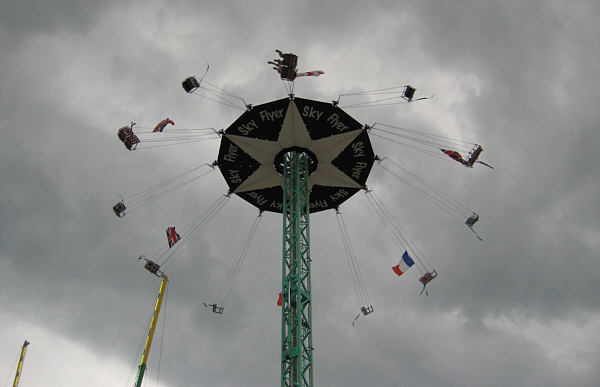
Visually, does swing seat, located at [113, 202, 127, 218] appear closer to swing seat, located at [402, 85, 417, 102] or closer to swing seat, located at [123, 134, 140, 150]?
swing seat, located at [123, 134, 140, 150]

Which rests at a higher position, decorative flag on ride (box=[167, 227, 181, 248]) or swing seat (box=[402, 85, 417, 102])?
swing seat (box=[402, 85, 417, 102])

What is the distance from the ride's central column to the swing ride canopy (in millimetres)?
1133

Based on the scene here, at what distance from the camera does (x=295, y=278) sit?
2659cm

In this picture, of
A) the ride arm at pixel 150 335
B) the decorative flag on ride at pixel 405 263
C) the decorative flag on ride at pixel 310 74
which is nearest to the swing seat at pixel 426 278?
the decorative flag on ride at pixel 405 263

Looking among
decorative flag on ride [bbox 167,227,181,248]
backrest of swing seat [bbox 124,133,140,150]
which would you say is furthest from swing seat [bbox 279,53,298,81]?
decorative flag on ride [bbox 167,227,181,248]

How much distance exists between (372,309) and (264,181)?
1119cm

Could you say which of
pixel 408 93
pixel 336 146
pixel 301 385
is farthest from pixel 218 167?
pixel 301 385

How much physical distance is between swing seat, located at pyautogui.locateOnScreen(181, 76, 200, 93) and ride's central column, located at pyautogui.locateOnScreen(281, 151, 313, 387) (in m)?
7.22

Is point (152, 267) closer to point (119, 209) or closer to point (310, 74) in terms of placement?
point (119, 209)

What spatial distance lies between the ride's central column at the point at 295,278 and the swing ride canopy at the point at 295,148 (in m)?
1.13

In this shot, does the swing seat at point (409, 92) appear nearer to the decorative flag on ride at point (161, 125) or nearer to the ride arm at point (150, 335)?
the decorative flag on ride at point (161, 125)

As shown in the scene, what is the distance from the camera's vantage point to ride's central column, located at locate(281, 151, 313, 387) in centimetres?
2423

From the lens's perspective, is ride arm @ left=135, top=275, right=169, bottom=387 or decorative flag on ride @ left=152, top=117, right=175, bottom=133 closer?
decorative flag on ride @ left=152, top=117, right=175, bottom=133

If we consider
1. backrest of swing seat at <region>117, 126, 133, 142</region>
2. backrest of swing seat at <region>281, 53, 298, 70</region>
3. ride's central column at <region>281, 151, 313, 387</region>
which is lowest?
ride's central column at <region>281, 151, 313, 387</region>
